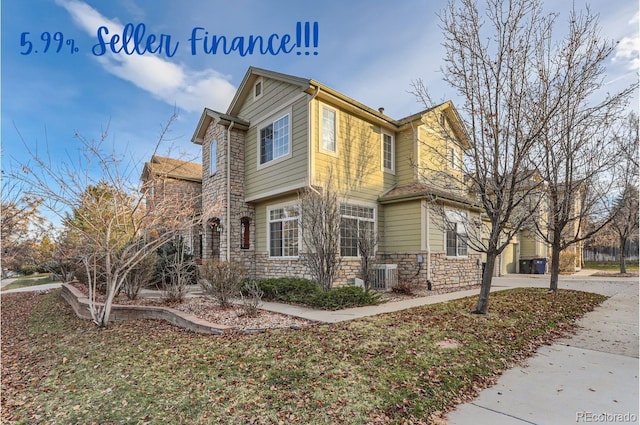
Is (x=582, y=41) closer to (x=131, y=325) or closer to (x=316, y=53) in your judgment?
(x=316, y=53)

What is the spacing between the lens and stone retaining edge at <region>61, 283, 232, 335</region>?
629 centimetres

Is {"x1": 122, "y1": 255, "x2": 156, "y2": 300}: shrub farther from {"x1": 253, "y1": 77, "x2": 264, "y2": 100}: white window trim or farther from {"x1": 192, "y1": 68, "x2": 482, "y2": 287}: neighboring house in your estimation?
{"x1": 253, "y1": 77, "x2": 264, "y2": 100}: white window trim

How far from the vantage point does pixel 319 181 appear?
35.4 ft

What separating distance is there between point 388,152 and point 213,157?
7161 mm

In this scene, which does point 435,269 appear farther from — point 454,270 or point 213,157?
point 213,157

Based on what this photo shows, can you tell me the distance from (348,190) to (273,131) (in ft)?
11.5

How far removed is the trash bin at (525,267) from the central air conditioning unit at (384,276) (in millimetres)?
12439

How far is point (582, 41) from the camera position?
24.3ft

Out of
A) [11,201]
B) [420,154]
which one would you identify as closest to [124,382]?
[11,201]

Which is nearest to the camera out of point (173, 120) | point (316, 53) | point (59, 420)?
point (59, 420)

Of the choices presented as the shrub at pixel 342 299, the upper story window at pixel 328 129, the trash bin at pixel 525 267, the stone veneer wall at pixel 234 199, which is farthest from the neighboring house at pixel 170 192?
the trash bin at pixel 525 267

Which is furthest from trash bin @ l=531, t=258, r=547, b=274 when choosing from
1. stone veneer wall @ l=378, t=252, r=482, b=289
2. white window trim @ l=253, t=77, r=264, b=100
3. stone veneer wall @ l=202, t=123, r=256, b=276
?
white window trim @ l=253, t=77, r=264, b=100

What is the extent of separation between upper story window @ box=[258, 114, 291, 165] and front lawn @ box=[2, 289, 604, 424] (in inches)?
270

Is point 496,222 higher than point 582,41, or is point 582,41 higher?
point 582,41
